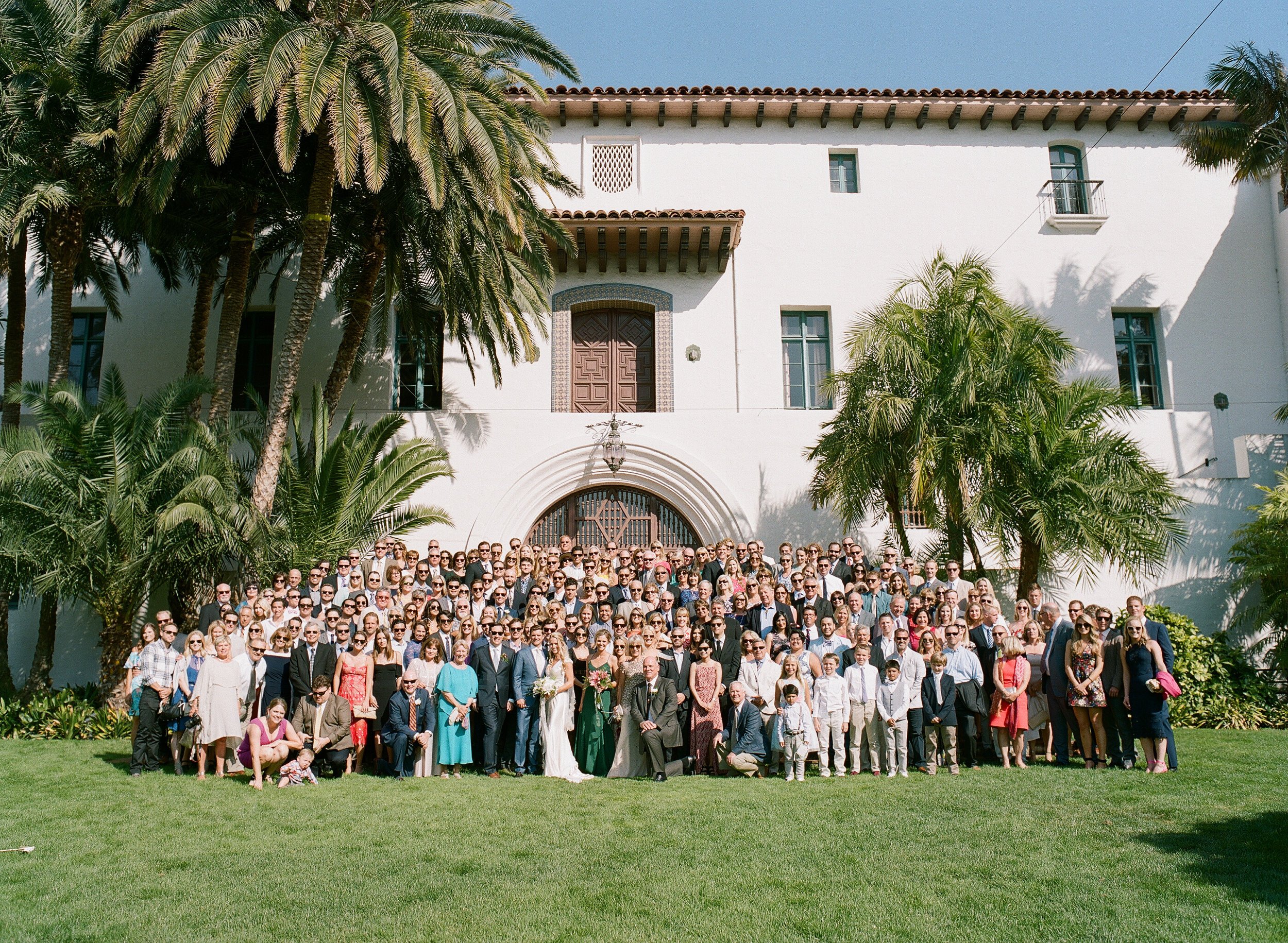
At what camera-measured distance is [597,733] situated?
1105 centimetres

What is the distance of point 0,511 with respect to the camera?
13.5 meters

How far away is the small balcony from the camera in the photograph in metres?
19.2

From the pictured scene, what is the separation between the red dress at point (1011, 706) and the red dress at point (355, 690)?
23.5ft

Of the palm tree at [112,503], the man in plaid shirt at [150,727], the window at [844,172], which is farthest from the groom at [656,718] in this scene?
the window at [844,172]

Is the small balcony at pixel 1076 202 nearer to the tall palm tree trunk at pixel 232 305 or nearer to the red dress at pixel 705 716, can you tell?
the red dress at pixel 705 716

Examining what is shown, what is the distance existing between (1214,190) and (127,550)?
21.1m

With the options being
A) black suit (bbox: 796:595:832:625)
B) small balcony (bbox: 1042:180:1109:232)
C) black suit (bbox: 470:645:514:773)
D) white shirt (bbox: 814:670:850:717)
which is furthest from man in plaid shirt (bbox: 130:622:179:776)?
small balcony (bbox: 1042:180:1109:232)

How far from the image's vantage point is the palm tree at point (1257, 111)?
17.4 m

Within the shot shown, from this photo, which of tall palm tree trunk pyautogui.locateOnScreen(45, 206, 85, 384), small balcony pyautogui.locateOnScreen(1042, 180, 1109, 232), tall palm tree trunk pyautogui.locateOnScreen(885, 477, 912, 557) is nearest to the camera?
tall palm tree trunk pyautogui.locateOnScreen(885, 477, 912, 557)

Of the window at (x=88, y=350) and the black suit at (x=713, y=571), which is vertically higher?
the window at (x=88, y=350)

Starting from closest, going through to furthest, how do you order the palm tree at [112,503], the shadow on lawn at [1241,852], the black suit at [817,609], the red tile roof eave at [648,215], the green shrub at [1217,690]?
the shadow on lawn at [1241,852] < the black suit at [817,609] < the palm tree at [112,503] < the green shrub at [1217,690] < the red tile roof eave at [648,215]

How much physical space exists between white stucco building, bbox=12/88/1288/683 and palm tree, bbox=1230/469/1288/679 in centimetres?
103

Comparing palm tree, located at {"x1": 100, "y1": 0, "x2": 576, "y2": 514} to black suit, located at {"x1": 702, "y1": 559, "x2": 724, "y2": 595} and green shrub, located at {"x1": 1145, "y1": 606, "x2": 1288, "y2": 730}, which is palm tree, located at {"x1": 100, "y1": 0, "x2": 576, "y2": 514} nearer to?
black suit, located at {"x1": 702, "y1": 559, "x2": 724, "y2": 595}

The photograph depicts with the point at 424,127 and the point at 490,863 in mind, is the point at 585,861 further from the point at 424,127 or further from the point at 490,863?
the point at 424,127
